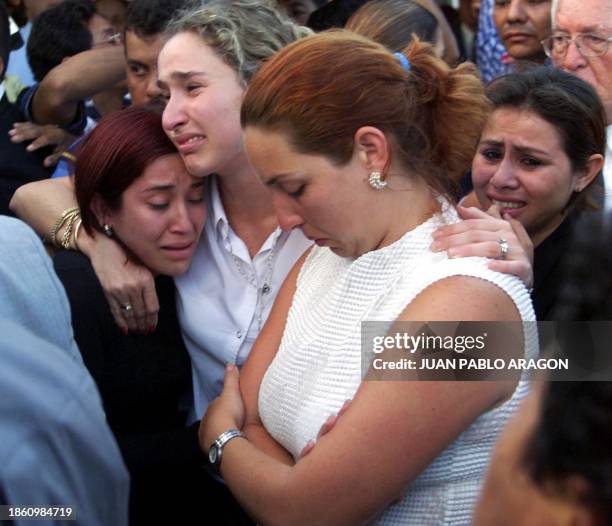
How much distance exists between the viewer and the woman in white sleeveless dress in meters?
1.74

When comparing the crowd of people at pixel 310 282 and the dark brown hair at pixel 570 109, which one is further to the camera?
the dark brown hair at pixel 570 109

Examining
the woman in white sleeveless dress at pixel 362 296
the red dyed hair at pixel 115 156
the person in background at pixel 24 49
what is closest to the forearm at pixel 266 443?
the woman in white sleeveless dress at pixel 362 296

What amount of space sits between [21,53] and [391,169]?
3.31 metres

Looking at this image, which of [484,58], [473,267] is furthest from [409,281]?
[484,58]

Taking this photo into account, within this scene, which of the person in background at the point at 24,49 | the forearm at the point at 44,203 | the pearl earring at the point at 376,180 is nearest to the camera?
the pearl earring at the point at 376,180

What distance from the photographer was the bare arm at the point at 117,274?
2.48 metres

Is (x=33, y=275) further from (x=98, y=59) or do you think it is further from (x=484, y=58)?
(x=484, y=58)

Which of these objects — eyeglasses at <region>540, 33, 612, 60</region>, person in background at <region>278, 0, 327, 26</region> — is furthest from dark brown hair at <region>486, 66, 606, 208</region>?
person in background at <region>278, 0, 327, 26</region>

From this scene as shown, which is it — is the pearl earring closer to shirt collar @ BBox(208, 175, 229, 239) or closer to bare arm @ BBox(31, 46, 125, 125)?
shirt collar @ BBox(208, 175, 229, 239)

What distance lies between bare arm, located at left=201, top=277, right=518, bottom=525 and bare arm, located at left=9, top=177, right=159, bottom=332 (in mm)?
826

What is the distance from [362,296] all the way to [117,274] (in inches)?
31.4

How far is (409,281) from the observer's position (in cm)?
187

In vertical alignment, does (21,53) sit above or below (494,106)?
below

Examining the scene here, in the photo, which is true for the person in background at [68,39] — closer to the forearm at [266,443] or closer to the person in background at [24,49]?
the person in background at [24,49]
